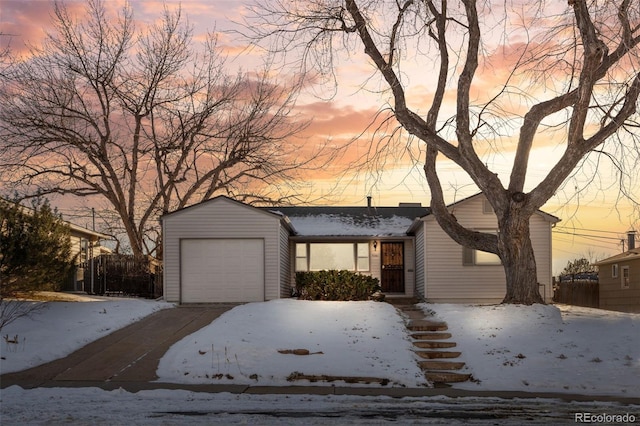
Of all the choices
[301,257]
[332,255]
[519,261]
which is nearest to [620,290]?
[332,255]

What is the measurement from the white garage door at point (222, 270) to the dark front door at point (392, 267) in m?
8.19

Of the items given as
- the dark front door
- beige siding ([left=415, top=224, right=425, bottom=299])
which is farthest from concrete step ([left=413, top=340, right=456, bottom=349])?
the dark front door

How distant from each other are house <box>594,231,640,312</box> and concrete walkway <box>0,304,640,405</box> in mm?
23901

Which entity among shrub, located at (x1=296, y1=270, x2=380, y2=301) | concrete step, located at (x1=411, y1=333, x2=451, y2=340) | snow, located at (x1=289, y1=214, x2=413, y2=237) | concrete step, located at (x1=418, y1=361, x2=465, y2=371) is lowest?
concrete step, located at (x1=418, y1=361, x2=465, y2=371)

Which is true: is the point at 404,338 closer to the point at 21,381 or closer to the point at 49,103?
the point at 21,381

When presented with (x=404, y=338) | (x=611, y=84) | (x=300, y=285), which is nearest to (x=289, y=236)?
(x=300, y=285)

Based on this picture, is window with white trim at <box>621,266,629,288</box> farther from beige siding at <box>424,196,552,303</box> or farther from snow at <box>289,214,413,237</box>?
snow at <box>289,214,413,237</box>

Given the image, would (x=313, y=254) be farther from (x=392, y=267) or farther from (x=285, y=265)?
(x=392, y=267)

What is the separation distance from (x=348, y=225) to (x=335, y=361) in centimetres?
1787

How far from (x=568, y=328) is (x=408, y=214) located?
17.5m

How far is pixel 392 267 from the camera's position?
3247cm

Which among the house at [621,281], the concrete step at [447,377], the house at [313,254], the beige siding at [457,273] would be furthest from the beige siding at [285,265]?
the house at [621,281]

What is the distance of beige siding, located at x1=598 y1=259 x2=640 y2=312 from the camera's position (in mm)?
35062

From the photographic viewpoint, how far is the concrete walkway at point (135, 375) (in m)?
13.0
